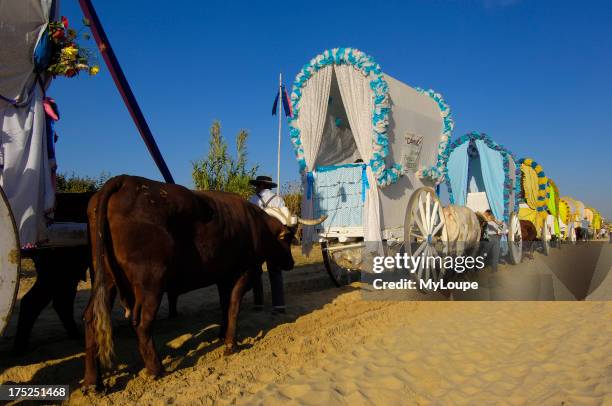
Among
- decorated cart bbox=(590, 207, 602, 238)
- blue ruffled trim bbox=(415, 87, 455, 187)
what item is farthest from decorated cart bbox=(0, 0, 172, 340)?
decorated cart bbox=(590, 207, 602, 238)

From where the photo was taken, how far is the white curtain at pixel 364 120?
7.03m

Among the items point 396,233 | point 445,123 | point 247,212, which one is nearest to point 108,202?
point 247,212

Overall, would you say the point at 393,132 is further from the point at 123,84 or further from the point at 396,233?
the point at 123,84

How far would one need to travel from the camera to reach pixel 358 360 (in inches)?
A: 148

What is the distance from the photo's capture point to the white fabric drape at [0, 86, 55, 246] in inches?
120

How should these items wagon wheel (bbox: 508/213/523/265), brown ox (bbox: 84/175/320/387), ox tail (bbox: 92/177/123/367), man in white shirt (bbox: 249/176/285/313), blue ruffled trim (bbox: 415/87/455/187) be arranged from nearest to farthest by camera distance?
ox tail (bbox: 92/177/123/367) → brown ox (bbox: 84/175/320/387) → man in white shirt (bbox: 249/176/285/313) → blue ruffled trim (bbox: 415/87/455/187) → wagon wheel (bbox: 508/213/523/265)

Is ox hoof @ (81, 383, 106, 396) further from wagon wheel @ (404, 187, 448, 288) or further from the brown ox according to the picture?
wagon wheel @ (404, 187, 448, 288)

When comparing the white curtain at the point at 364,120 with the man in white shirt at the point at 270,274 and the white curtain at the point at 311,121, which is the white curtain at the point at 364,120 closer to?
the white curtain at the point at 311,121

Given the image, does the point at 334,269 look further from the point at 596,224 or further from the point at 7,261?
the point at 596,224

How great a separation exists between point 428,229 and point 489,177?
19.0 ft

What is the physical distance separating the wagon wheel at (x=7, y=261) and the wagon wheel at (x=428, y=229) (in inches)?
188

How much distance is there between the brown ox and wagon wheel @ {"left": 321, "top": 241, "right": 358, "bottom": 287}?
3572 millimetres

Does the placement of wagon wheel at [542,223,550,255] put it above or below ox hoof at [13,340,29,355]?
above

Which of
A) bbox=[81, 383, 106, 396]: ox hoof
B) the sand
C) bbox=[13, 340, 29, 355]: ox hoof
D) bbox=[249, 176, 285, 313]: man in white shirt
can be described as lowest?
the sand
